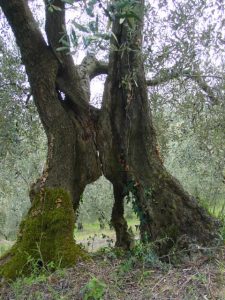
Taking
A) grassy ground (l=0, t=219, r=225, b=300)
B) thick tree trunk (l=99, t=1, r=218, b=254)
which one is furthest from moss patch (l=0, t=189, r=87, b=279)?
thick tree trunk (l=99, t=1, r=218, b=254)

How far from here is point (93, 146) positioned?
736cm

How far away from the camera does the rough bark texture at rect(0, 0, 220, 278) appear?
648 centimetres

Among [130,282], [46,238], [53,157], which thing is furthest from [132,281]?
[53,157]

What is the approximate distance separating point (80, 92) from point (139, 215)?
2327 millimetres

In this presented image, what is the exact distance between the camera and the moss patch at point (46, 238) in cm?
588

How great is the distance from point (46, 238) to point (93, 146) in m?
1.88

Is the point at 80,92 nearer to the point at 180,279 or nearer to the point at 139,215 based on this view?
the point at 139,215

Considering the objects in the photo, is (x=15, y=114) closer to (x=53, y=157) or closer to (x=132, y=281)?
(x=53, y=157)

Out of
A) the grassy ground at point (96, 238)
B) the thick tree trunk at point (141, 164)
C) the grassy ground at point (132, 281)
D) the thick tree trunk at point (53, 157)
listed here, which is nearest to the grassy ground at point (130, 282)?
the grassy ground at point (132, 281)

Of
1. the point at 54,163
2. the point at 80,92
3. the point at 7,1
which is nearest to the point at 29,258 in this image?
the point at 54,163

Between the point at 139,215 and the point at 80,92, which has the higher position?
the point at 80,92

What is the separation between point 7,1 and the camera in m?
6.52

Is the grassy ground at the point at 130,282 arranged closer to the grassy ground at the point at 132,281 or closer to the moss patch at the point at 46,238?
the grassy ground at the point at 132,281

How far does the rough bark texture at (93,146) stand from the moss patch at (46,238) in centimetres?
2
